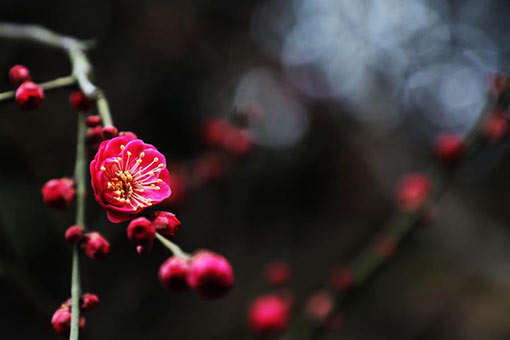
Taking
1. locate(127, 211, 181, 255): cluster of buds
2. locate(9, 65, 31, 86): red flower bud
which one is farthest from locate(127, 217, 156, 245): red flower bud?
locate(9, 65, 31, 86): red flower bud

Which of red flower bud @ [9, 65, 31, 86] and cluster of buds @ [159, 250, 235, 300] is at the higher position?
red flower bud @ [9, 65, 31, 86]

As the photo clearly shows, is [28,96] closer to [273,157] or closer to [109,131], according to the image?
[109,131]

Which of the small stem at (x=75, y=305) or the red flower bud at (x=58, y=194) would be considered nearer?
the small stem at (x=75, y=305)

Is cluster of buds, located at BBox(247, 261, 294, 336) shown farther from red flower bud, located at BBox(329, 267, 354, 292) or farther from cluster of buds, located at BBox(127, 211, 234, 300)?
cluster of buds, located at BBox(127, 211, 234, 300)

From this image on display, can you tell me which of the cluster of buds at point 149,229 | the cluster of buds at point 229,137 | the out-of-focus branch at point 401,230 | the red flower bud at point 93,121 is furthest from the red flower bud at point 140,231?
the cluster of buds at point 229,137

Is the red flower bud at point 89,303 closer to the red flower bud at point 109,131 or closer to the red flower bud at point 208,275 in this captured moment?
the red flower bud at point 208,275

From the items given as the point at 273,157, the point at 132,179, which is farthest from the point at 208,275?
the point at 273,157

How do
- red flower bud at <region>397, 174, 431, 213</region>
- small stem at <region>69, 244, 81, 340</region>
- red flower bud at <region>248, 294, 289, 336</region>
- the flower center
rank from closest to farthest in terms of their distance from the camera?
small stem at <region>69, 244, 81, 340</region>
the flower center
red flower bud at <region>397, 174, 431, 213</region>
red flower bud at <region>248, 294, 289, 336</region>
